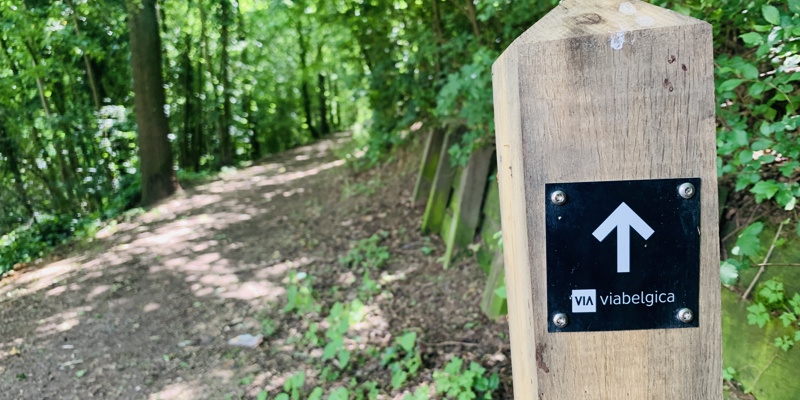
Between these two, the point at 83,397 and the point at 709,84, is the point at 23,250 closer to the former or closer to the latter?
the point at 83,397

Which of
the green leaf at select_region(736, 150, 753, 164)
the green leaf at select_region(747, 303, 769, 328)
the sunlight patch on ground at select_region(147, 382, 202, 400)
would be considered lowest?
the sunlight patch on ground at select_region(147, 382, 202, 400)

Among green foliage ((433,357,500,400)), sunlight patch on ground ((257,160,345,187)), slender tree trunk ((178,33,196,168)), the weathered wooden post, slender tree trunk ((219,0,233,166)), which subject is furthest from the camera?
slender tree trunk ((219,0,233,166))

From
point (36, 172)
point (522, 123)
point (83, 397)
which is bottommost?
point (83, 397)

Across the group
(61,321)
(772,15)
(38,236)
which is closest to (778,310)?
(772,15)

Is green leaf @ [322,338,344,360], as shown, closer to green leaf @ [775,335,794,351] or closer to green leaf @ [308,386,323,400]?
green leaf @ [308,386,323,400]

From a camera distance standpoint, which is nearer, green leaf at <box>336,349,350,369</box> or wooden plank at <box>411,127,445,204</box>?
green leaf at <box>336,349,350,369</box>

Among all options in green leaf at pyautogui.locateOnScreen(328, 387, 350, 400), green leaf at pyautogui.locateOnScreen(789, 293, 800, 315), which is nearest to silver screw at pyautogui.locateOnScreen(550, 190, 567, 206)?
green leaf at pyautogui.locateOnScreen(789, 293, 800, 315)

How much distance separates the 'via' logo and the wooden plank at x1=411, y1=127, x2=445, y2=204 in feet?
17.8

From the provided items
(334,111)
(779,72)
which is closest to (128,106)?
(779,72)

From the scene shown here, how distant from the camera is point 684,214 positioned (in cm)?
103

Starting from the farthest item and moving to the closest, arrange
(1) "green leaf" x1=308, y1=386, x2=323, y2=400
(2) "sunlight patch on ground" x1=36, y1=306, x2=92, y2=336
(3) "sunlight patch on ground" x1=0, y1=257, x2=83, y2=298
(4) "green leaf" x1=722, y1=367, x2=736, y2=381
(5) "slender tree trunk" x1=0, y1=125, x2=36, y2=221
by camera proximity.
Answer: (5) "slender tree trunk" x1=0, y1=125, x2=36, y2=221, (3) "sunlight patch on ground" x1=0, y1=257, x2=83, y2=298, (2) "sunlight patch on ground" x1=36, y1=306, x2=92, y2=336, (1) "green leaf" x1=308, y1=386, x2=323, y2=400, (4) "green leaf" x1=722, y1=367, x2=736, y2=381

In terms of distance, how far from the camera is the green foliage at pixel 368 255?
17.9 ft

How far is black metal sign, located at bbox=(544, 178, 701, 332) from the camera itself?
3.37 ft

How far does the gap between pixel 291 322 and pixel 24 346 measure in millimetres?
2495
